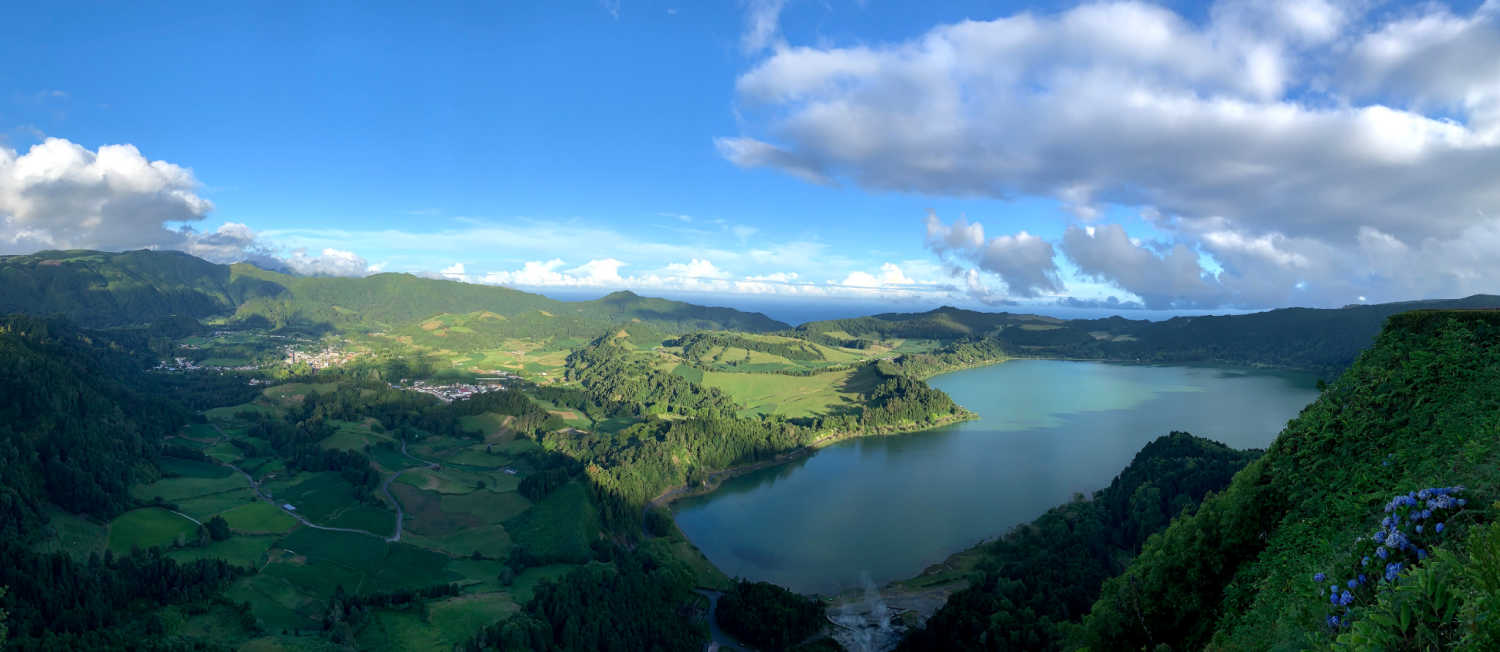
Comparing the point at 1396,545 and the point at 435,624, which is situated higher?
the point at 1396,545

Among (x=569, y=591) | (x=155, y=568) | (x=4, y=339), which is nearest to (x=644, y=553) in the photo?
(x=569, y=591)

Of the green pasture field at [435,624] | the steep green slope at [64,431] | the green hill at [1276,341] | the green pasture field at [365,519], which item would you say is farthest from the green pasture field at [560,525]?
the green hill at [1276,341]

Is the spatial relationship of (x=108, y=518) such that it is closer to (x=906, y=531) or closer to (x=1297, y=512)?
(x=906, y=531)

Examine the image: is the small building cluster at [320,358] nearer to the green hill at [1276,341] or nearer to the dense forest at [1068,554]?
the dense forest at [1068,554]

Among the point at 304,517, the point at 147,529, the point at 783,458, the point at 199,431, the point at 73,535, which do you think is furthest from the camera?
the point at 783,458

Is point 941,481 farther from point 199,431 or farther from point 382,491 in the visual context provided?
point 199,431

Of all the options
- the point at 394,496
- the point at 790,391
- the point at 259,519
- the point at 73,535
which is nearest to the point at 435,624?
the point at 394,496

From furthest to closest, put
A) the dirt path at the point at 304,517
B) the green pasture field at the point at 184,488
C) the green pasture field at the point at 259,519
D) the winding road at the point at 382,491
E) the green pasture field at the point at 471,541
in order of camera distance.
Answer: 1. the green pasture field at the point at 184,488
2. the winding road at the point at 382,491
3. the dirt path at the point at 304,517
4. the green pasture field at the point at 259,519
5. the green pasture field at the point at 471,541
